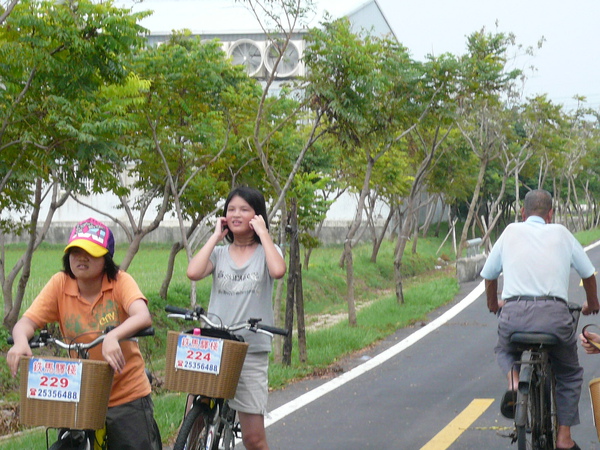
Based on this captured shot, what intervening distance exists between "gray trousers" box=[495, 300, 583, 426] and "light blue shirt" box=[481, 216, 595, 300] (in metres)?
0.10

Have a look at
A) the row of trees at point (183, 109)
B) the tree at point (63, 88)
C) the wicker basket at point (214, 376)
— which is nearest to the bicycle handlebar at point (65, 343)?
the wicker basket at point (214, 376)

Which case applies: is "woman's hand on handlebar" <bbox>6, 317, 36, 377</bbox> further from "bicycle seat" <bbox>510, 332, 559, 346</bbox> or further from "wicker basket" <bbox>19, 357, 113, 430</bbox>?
"bicycle seat" <bbox>510, 332, 559, 346</bbox>

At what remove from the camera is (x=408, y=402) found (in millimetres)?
8828

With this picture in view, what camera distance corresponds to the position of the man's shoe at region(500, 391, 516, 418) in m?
5.91

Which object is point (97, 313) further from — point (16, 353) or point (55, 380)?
point (55, 380)

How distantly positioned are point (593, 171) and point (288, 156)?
41.7 meters

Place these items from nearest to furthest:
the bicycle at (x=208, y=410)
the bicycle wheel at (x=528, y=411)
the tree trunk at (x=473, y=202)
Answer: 1. the bicycle at (x=208, y=410)
2. the bicycle wheel at (x=528, y=411)
3. the tree trunk at (x=473, y=202)

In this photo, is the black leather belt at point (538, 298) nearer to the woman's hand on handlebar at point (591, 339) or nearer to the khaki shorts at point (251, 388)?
the woman's hand on handlebar at point (591, 339)

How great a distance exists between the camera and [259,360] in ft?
17.1

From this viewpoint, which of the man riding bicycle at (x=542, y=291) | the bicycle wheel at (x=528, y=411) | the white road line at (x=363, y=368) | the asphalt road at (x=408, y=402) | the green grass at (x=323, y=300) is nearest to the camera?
the bicycle wheel at (x=528, y=411)

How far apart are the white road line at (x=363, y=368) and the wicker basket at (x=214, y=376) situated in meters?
1.23

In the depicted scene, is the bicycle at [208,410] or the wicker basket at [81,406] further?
the bicycle at [208,410]

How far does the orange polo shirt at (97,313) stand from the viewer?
441cm

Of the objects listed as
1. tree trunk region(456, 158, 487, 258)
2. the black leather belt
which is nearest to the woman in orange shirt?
the black leather belt
